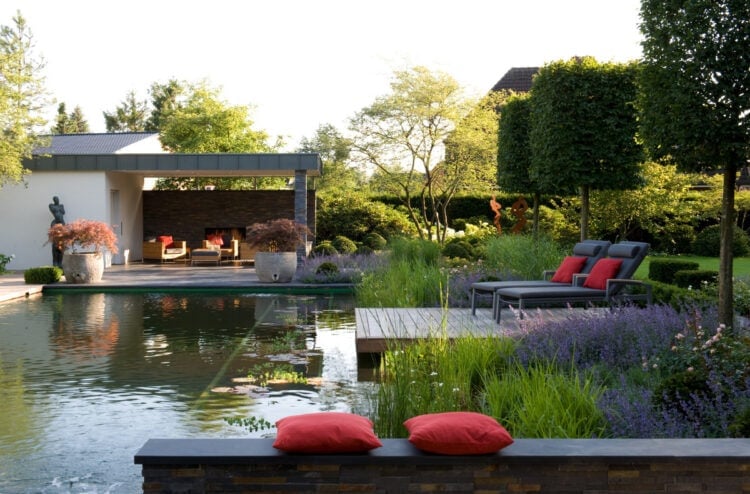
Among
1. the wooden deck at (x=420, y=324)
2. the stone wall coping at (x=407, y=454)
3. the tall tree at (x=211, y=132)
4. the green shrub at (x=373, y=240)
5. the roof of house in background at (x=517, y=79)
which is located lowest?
the wooden deck at (x=420, y=324)

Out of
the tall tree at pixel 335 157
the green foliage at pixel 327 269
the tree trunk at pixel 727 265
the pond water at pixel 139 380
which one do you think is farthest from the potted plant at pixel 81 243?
the tree trunk at pixel 727 265

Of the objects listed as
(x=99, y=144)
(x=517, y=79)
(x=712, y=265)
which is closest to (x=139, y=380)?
(x=712, y=265)

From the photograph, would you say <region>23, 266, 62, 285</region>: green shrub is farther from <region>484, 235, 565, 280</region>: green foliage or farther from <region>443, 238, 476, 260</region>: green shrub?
<region>484, 235, 565, 280</region>: green foliage

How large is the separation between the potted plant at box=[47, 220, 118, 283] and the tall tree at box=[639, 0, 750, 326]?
11150 mm

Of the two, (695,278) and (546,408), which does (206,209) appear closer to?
(695,278)

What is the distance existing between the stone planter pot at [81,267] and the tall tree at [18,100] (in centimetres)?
293

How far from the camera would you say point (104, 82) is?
4703 cm

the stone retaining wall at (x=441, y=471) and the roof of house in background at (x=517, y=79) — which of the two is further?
the roof of house in background at (x=517, y=79)

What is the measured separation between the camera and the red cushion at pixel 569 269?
9.34 meters

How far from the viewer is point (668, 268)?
12953mm

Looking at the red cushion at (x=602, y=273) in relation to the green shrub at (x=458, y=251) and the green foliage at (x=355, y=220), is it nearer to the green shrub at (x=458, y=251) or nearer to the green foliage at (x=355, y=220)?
the green shrub at (x=458, y=251)

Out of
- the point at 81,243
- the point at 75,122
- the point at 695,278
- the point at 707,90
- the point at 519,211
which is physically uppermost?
the point at 75,122

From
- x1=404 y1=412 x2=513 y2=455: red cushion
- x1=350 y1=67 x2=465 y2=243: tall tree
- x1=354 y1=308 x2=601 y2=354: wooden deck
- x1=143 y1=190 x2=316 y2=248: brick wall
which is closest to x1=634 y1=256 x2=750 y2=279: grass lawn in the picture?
x1=350 y1=67 x2=465 y2=243: tall tree

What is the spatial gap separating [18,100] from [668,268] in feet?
44.1
